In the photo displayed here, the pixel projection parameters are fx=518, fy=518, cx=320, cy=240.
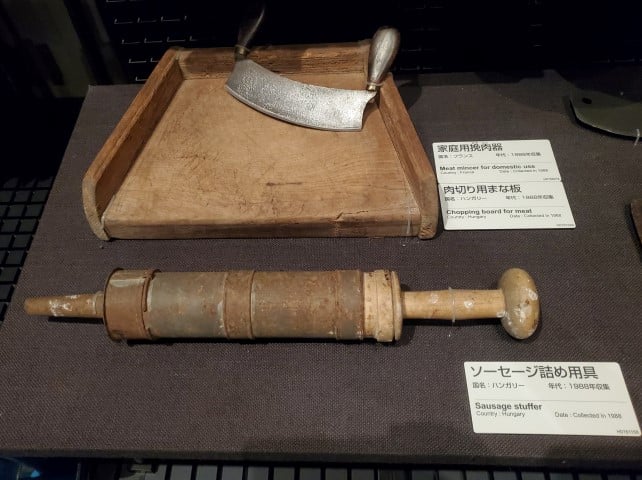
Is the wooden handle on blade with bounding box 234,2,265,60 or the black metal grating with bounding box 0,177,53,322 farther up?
the wooden handle on blade with bounding box 234,2,265,60

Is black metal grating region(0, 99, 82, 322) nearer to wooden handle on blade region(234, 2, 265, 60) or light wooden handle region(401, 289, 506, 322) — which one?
wooden handle on blade region(234, 2, 265, 60)

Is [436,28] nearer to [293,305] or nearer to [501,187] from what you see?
[501,187]

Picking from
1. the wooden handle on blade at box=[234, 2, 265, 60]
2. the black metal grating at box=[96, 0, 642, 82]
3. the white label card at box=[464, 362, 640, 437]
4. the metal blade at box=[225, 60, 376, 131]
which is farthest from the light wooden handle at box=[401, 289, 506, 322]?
the black metal grating at box=[96, 0, 642, 82]

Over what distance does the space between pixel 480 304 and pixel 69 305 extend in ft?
3.06

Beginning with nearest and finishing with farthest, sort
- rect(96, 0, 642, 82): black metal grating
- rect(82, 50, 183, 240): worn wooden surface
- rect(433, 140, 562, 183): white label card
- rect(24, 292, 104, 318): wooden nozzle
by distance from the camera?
rect(24, 292, 104, 318): wooden nozzle
rect(82, 50, 183, 240): worn wooden surface
rect(433, 140, 562, 183): white label card
rect(96, 0, 642, 82): black metal grating

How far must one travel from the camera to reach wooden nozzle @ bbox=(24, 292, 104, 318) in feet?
3.89

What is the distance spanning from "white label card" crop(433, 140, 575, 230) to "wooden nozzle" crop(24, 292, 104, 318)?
88 centimetres

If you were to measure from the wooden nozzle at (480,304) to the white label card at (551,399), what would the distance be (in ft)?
0.32

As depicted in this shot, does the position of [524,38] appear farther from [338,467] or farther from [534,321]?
[338,467]

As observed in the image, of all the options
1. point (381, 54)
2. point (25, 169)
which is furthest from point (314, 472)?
point (25, 169)

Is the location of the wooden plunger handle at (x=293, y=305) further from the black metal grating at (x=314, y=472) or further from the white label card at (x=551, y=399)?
the black metal grating at (x=314, y=472)

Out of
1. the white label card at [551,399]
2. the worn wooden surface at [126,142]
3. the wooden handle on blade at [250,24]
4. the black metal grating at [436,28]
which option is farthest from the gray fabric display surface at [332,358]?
the wooden handle on blade at [250,24]

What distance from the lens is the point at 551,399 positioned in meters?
1.10

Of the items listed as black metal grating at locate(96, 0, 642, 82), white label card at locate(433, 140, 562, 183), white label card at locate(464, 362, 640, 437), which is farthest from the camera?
black metal grating at locate(96, 0, 642, 82)
